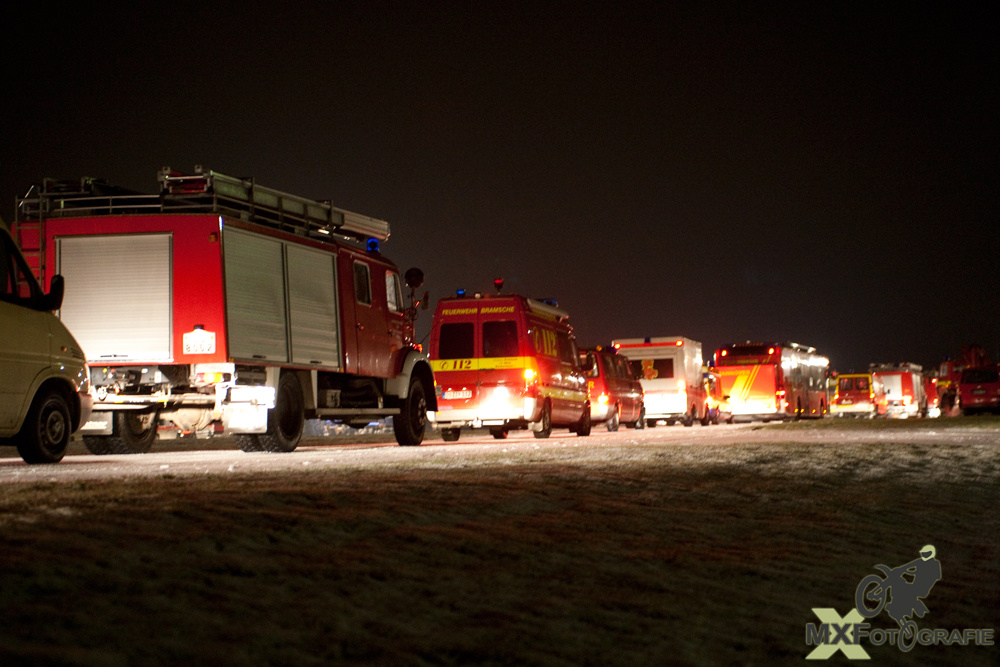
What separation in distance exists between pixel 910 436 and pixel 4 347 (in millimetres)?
15211

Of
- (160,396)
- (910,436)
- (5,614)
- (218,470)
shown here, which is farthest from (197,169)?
(910,436)

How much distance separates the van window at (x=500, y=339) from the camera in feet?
72.0

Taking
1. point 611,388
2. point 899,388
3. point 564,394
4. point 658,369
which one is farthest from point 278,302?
point 899,388

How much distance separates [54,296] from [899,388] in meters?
54.2

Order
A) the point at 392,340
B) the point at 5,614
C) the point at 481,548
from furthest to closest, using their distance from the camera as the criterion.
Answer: the point at 392,340
the point at 481,548
the point at 5,614

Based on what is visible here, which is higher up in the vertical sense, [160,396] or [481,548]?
[160,396]

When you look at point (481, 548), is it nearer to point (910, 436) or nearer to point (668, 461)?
point (668, 461)

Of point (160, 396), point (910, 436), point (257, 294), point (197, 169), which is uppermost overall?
point (197, 169)

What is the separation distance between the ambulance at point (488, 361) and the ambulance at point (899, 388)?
41.5 meters

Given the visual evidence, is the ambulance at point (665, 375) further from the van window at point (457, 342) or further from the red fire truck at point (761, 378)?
the van window at point (457, 342)

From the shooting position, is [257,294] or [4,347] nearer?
[4,347]

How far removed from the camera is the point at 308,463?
12297mm

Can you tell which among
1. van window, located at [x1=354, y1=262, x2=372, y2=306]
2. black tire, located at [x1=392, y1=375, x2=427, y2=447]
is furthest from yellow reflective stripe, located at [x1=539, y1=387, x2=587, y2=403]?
van window, located at [x1=354, y1=262, x2=372, y2=306]

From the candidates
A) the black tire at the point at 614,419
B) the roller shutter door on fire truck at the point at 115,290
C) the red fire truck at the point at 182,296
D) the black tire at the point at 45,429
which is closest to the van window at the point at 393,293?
the red fire truck at the point at 182,296
